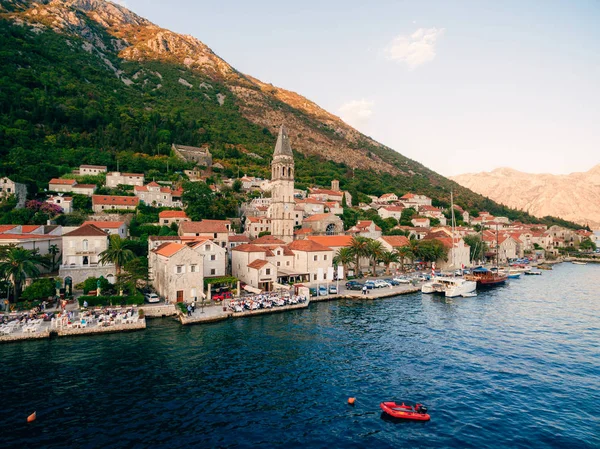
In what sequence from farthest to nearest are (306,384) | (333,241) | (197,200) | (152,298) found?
(197,200)
(333,241)
(152,298)
(306,384)

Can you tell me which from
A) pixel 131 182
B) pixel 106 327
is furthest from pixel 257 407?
pixel 131 182

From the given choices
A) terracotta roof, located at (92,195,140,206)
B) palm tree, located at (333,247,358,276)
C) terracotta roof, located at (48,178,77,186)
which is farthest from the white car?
terracotta roof, located at (48,178,77,186)

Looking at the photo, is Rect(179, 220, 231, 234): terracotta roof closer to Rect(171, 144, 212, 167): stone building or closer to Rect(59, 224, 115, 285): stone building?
Rect(59, 224, 115, 285): stone building

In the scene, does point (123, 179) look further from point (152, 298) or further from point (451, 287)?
point (451, 287)

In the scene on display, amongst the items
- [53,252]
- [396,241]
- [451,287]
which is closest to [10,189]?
[53,252]

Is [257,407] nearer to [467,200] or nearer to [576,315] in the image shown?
[576,315]

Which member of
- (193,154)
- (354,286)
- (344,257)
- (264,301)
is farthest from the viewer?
(193,154)
